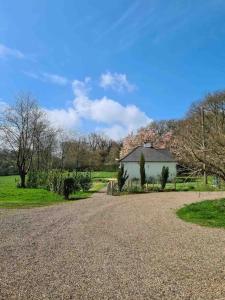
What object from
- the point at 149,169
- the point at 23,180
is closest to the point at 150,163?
the point at 149,169

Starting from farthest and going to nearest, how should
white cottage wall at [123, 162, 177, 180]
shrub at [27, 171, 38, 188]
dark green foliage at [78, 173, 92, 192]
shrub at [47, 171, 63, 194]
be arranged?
white cottage wall at [123, 162, 177, 180] → shrub at [27, 171, 38, 188] → dark green foliage at [78, 173, 92, 192] → shrub at [47, 171, 63, 194]

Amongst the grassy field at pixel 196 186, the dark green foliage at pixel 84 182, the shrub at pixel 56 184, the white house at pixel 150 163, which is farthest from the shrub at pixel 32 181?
the white house at pixel 150 163

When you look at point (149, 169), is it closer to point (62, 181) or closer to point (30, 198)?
point (62, 181)

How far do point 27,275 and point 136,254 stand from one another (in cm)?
256

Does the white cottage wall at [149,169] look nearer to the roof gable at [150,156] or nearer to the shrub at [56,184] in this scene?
the roof gable at [150,156]

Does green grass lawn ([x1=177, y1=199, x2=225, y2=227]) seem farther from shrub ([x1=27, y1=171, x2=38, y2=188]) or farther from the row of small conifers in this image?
shrub ([x1=27, y1=171, x2=38, y2=188])

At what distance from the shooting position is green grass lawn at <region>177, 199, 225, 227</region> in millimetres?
13130

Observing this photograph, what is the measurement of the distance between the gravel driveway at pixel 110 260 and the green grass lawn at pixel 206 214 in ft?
2.69

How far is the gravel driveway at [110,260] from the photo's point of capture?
5617 millimetres

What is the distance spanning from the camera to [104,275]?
646 centimetres

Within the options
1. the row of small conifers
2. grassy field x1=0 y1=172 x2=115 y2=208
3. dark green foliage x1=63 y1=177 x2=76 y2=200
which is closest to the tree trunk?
the row of small conifers

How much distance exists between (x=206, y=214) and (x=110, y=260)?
26.8ft

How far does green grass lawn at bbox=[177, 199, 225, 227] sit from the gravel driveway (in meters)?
0.82

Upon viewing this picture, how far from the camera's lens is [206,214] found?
1494 centimetres
